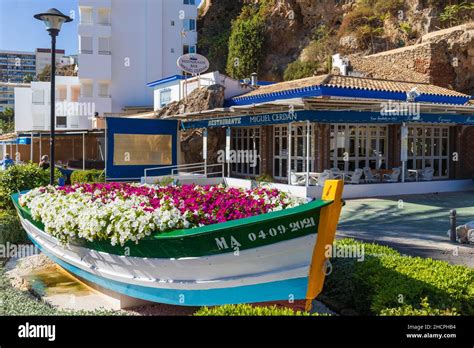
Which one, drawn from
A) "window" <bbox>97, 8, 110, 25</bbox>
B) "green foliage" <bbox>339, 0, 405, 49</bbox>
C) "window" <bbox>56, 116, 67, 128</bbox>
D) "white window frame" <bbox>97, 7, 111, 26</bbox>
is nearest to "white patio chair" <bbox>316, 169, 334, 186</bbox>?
"green foliage" <bbox>339, 0, 405, 49</bbox>

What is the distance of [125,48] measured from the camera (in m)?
44.2

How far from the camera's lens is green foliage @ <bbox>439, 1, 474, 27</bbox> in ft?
98.3

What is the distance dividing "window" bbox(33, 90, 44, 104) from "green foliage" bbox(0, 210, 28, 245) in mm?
37222

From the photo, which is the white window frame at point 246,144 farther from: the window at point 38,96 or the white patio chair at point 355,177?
the window at point 38,96

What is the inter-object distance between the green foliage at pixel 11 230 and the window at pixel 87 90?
3412 cm

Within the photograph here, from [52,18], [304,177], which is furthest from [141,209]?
[304,177]

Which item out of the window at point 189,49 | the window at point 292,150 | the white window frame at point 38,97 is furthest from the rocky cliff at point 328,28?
the white window frame at point 38,97

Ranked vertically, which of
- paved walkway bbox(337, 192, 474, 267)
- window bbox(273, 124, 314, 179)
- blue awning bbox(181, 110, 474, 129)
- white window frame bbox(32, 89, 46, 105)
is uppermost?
white window frame bbox(32, 89, 46, 105)

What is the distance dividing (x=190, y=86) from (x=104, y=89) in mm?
18717

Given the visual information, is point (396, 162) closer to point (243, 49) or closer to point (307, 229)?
point (307, 229)

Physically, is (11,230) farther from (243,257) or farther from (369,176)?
(369,176)

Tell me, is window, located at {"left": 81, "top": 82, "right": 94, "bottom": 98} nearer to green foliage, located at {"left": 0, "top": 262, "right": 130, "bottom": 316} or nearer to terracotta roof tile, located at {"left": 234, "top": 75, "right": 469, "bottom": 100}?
terracotta roof tile, located at {"left": 234, "top": 75, "right": 469, "bottom": 100}
